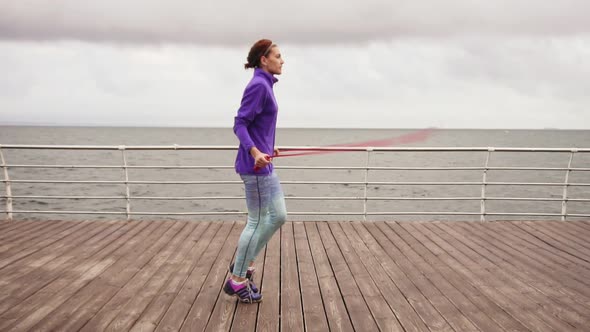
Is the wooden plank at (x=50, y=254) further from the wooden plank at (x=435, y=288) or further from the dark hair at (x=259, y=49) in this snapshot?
the wooden plank at (x=435, y=288)

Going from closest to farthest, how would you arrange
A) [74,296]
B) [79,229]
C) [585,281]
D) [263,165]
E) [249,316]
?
[263,165], [249,316], [74,296], [585,281], [79,229]

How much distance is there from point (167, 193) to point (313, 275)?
2204 cm

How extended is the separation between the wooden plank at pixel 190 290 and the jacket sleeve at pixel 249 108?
113cm

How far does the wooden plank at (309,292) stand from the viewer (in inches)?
95.0

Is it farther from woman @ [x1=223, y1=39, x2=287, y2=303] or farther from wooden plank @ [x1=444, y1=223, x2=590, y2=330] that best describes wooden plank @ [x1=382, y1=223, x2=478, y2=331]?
woman @ [x1=223, y1=39, x2=287, y2=303]

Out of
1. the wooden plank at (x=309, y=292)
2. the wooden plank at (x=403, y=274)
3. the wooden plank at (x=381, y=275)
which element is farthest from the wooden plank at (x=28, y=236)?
the wooden plank at (x=403, y=274)

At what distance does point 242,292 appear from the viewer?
2.66 metres

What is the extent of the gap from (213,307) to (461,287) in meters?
1.81

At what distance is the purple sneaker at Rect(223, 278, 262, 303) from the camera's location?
266 cm

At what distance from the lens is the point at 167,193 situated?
2384cm

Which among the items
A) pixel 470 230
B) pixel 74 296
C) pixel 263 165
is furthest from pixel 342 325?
pixel 470 230

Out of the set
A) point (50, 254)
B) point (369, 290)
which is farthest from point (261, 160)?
point (50, 254)

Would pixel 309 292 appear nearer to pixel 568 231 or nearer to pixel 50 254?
pixel 50 254

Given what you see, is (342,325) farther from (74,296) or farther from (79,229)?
(79,229)
